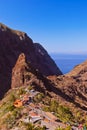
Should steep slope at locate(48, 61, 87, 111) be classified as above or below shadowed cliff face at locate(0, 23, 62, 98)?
below

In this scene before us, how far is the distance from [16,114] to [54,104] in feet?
11.5

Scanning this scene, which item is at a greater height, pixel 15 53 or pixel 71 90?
pixel 15 53

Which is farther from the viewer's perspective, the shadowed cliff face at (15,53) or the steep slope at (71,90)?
the shadowed cliff face at (15,53)

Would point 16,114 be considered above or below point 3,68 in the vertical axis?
below

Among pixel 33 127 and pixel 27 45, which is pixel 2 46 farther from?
pixel 33 127

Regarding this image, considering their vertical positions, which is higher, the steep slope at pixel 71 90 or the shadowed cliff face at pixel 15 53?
the shadowed cliff face at pixel 15 53

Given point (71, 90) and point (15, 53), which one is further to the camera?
point (15, 53)

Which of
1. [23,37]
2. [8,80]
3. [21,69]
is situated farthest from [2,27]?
[21,69]

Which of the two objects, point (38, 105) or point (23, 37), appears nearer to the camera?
point (38, 105)

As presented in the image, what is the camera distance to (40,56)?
159 m

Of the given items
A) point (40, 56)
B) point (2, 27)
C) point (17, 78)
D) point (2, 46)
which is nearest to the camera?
point (17, 78)

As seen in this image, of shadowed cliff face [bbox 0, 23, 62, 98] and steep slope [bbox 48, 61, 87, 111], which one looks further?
shadowed cliff face [bbox 0, 23, 62, 98]

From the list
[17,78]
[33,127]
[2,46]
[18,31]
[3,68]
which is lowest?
[33,127]

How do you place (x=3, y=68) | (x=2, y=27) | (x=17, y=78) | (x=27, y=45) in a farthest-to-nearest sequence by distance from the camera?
(x=27, y=45) < (x=2, y=27) < (x=3, y=68) < (x=17, y=78)
